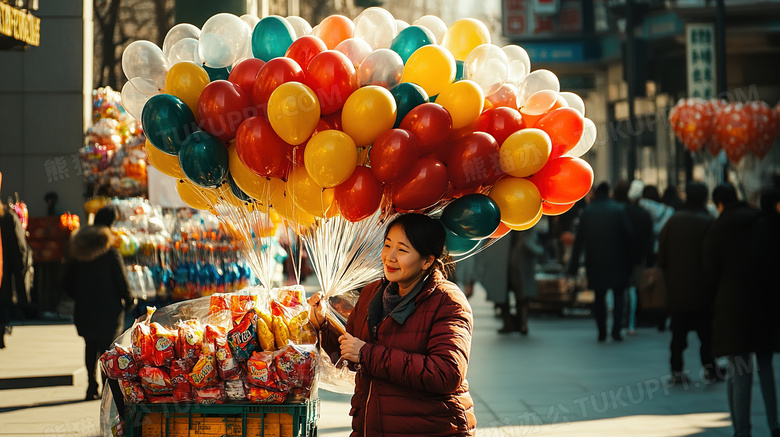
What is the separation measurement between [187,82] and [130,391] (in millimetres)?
1434

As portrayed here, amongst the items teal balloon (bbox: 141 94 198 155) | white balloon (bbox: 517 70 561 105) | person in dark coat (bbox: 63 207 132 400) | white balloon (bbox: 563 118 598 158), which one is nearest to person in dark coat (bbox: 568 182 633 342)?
person in dark coat (bbox: 63 207 132 400)

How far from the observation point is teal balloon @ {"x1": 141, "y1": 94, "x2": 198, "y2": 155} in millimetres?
4152

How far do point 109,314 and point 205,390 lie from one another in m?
4.71

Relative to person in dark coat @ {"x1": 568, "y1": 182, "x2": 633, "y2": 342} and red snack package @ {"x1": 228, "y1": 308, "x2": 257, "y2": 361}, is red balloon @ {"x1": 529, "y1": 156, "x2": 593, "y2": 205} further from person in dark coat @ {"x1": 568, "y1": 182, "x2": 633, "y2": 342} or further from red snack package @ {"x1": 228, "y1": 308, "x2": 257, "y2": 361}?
person in dark coat @ {"x1": 568, "y1": 182, "x2": 633, "y2": 342}

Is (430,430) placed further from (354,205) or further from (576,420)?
(576,420)

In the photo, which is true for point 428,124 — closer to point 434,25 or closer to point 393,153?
point 393,153

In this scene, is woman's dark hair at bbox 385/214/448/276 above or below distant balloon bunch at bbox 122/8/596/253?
below

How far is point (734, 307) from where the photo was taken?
692 centimetres

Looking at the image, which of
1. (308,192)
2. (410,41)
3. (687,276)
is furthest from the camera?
(687,276)

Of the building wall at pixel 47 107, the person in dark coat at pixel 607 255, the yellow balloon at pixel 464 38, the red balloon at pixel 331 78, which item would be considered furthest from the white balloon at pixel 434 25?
the building wall at pixel 47 107

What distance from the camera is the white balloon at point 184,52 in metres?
4.68

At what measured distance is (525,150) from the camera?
4191mm

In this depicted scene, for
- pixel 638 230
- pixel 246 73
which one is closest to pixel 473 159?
pixel 246 73

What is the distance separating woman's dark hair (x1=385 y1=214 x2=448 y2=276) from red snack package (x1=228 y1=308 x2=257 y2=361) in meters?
0.80
